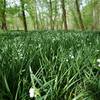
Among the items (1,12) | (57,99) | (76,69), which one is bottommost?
(57,99)

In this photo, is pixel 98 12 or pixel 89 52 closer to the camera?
pixel 89 52

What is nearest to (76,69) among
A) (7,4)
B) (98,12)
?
(7,4)

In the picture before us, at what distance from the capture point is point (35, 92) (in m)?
→ 1.46

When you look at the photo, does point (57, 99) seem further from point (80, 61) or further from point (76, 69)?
point (80, 61)

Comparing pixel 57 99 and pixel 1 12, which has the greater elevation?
pixel 1 12

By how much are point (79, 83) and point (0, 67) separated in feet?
2.27

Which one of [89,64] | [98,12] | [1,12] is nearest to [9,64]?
[89,64]

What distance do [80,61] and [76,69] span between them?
167 mm

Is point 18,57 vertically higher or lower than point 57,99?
higher

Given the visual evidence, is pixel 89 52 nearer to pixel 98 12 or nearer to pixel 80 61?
pixel 80 61

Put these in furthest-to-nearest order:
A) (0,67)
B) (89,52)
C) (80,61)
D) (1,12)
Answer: (1,12), (89,52), (80,61), (0,67)

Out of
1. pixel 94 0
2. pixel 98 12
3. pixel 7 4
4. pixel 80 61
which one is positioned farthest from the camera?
pixel 98 12

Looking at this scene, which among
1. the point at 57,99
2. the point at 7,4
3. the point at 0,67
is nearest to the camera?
the point at 57,99

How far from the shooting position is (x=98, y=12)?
4506 cm
